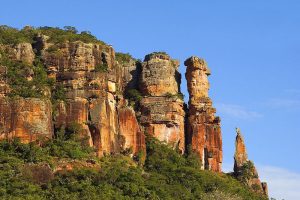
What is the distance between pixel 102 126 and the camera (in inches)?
3565

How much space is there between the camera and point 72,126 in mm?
89938

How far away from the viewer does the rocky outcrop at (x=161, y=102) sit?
100125 millimetres

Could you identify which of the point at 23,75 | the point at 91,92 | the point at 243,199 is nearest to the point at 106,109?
the point at 91,92

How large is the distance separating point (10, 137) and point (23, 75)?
7594 mm

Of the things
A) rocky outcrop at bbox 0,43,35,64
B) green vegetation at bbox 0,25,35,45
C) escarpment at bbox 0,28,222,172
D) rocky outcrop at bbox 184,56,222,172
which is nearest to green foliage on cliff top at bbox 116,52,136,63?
escarpment at bbox 0,28,222,172

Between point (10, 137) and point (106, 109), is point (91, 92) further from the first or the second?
point (10, 137)

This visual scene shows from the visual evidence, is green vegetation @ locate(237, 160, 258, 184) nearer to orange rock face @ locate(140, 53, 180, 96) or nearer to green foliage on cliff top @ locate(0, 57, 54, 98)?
orange rock face @ locate(140, 53, 180, 96)

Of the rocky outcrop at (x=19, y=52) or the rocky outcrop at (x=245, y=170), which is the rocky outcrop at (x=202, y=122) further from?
the rocky outcrop at (x=19, y=52)

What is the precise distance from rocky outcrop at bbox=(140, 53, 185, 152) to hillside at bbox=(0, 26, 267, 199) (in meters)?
0.10

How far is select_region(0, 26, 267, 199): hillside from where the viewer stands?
275 ft

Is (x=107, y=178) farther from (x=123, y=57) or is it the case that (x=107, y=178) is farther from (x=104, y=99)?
(x=123, y=57)

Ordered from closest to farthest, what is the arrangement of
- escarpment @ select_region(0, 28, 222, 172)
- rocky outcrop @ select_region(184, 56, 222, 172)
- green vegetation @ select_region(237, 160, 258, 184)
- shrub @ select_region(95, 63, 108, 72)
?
1. escarpment @ select_region(0, 28, 222, 172)
2. shrub @ select_region(95, 63, 108, 72)
3. rocky outcrop @ select_region(184, 56, 222, 172)
4. green vegetation @ select_region(237, 160, 258, 184)

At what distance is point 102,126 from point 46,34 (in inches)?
517

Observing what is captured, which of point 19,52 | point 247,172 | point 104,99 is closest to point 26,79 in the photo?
point 19,52
